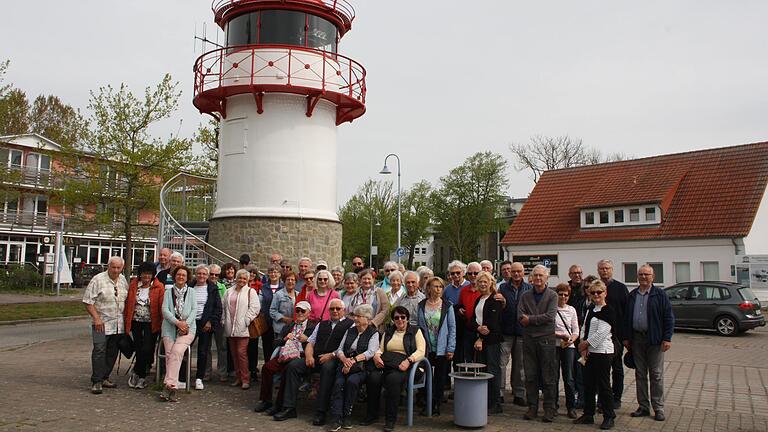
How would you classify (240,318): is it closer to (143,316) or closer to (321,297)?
(143,316)

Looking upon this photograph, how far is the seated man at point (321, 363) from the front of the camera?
699 centimetres

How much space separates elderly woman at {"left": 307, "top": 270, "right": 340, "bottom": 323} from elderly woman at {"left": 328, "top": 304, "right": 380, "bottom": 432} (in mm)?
778

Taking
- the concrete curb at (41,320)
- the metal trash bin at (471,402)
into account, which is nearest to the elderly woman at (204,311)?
the metal trash bin at (471,402)

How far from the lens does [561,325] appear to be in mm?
7590

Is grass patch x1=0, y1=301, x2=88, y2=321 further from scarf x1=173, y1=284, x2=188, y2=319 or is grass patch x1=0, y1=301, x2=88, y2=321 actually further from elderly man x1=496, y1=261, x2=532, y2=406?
elderly man x1=496, y1=261, x2=532, y2=406

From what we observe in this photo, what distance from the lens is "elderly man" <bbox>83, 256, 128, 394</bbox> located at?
824 cm

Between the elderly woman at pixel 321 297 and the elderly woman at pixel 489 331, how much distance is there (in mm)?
1865

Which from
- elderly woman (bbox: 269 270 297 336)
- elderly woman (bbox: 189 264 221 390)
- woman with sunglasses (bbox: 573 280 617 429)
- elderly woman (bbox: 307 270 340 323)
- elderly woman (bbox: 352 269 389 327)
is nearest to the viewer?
woman with sunglasses (bbox: 573 280 617 429)

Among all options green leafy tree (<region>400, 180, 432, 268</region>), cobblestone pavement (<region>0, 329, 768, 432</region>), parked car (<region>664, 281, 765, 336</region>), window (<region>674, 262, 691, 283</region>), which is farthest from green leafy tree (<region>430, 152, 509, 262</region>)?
cobblestone pavement (<region>0, 329, 768, 432</region>)

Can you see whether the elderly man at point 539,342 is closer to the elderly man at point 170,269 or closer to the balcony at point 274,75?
the elderly man at point 170,269

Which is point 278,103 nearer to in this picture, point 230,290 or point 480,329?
point 230,290

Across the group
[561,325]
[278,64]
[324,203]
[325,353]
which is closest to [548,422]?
[561,325]

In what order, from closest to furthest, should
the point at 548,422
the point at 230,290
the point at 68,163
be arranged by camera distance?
the point at 548,422 < the point at 230,290 < the point at 68,163

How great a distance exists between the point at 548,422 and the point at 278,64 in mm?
10382
